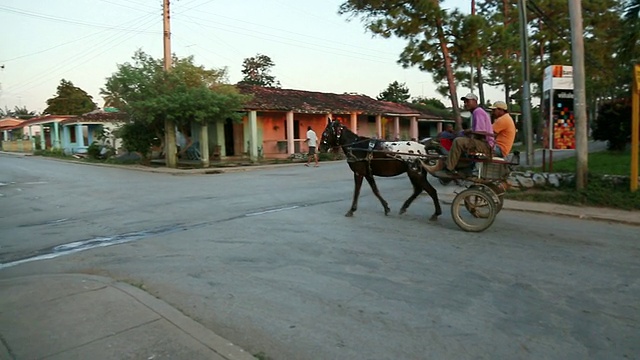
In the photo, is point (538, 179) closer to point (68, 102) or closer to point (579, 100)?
point (579, 100)

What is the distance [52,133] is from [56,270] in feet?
169

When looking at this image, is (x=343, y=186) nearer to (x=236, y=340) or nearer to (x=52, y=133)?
(x=236, y=340)

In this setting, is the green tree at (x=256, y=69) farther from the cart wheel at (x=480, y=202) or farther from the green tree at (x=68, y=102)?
the cart wheel at (x=480, y=202)

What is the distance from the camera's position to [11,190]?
16.6 metres

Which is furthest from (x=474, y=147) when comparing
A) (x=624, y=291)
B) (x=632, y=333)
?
(x=632, y=333)

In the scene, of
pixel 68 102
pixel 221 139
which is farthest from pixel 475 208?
pixel 68 102

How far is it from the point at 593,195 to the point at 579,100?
6.99 ft

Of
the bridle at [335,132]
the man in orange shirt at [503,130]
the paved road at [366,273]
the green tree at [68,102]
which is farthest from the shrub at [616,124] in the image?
the green tree at [68,102]

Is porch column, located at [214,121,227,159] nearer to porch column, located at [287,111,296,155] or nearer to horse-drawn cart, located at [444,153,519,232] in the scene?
porch column, located at [287,111,296,155]

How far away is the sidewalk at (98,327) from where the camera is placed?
3625 mm

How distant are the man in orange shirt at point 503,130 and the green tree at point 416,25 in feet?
41.9

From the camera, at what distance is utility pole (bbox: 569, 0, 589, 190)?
10211 millimetres

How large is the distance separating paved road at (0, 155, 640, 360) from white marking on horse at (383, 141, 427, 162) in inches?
47.5

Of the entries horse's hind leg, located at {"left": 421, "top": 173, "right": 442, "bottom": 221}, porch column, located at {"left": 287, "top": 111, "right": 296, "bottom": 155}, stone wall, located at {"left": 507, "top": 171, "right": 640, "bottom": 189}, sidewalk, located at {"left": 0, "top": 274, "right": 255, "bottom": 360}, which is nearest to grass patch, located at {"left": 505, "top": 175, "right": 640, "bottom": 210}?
stone wall, located at {"left": 507, "top": 171, "right": 640, "bottom": 189}
